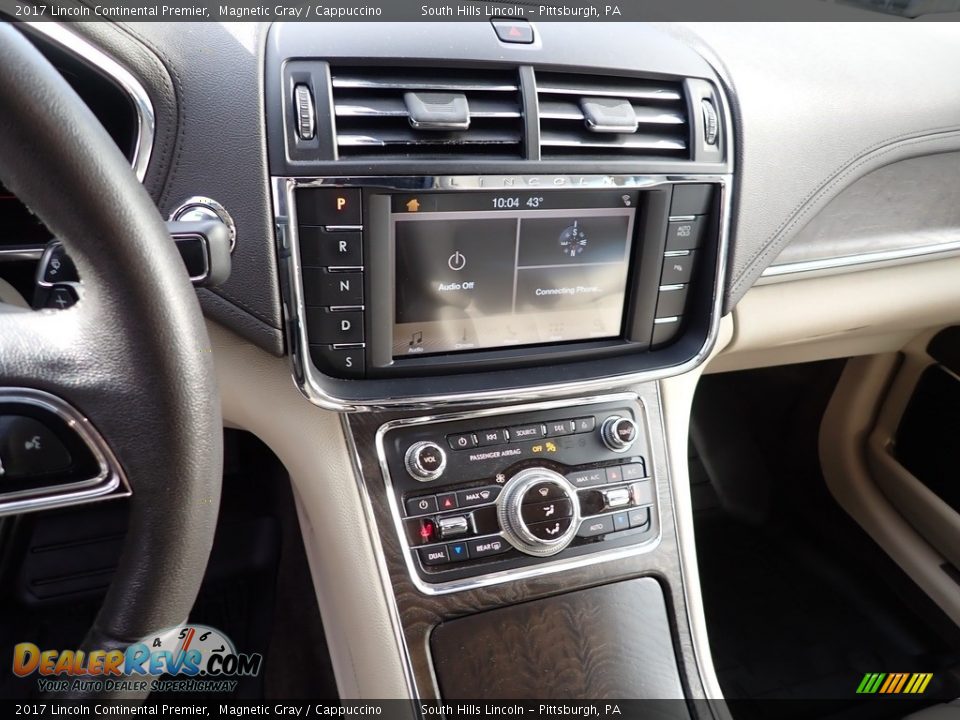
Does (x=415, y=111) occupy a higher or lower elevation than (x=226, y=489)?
higher

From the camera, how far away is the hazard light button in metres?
0.89

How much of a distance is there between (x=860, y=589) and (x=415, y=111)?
60.4 inches

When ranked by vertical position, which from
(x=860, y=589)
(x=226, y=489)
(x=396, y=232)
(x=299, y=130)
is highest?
(x=299, y=130)

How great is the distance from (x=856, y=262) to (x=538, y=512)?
0.68 meters

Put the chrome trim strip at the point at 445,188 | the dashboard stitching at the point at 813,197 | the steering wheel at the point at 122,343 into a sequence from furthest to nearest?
the dashboard stitching at the point at 813,197 < the chrome trim strip at the point at 445,188 < the steering wheel at the point at 122,343

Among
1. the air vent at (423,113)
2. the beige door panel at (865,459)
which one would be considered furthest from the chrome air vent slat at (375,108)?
the beige door panel at (865,459)

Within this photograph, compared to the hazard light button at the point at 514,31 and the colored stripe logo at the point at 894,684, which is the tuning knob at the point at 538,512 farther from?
the colored stripe logo at the point at 894,684

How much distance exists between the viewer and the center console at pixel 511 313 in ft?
2.72

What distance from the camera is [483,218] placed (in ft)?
2.94

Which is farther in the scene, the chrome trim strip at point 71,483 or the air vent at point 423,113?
the air vent at point 423,113

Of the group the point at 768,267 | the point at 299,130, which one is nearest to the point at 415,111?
the point at 299,130

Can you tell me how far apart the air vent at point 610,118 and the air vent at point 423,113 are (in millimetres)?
47

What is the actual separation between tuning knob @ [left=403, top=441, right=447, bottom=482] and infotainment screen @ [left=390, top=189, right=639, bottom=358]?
14cm

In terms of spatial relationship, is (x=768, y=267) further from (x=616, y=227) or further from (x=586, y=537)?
(x=586, y=537)
